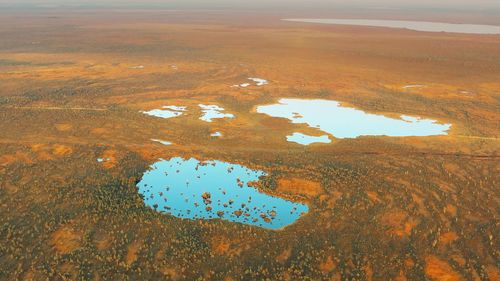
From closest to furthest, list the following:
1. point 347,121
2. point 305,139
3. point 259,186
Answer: point 259,186 → point 305,139 → point 347,121

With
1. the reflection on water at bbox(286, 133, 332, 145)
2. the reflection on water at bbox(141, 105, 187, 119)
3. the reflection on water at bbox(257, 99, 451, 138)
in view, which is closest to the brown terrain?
the reflection on water at bbox(286, 133, 332, 145)

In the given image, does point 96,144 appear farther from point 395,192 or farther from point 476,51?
point 476,51

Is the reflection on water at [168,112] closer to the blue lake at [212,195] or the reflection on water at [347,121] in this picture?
the reflection on water at [347,121]

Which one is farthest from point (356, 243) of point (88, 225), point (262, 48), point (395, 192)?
point (262, 48)

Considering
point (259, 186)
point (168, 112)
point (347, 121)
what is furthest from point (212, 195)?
point (347, 121)

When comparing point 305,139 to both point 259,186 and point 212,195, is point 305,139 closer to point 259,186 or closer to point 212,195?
point 259,186

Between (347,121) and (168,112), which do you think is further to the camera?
(168,112)
